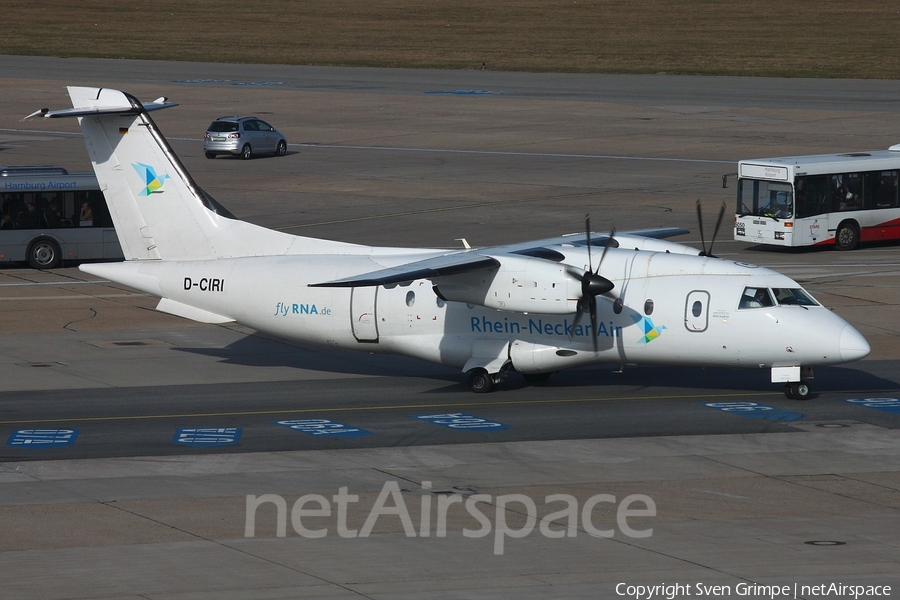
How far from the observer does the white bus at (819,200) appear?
4481cm

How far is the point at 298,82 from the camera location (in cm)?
9362

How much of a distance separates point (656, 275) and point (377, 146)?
1712 inches

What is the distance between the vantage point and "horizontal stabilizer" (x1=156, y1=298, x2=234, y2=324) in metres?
29.2

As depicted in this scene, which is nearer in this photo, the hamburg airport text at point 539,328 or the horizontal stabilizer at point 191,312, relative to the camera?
the hamburg airport text at point 539,328

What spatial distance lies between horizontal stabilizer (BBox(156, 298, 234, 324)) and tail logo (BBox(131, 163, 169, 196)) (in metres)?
2.67

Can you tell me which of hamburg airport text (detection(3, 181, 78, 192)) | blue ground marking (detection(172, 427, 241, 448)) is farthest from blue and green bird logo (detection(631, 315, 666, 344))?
hamburg airport text (detection(3, 181, 78, 192))

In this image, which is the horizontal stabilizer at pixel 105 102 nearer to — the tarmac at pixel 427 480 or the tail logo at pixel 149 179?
the tail logo at pixel 149 179

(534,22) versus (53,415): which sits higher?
(534,22)

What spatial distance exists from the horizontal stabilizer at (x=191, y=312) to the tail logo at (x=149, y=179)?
2.67m

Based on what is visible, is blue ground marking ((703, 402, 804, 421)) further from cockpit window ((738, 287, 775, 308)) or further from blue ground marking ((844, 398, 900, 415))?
cockpit window ((738, 287, 775, 308))

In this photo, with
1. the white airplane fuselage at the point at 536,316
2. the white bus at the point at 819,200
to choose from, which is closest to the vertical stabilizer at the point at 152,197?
the white airplane fuselage at the point at 536,316

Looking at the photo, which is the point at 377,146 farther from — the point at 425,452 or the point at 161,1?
the point at 161,1

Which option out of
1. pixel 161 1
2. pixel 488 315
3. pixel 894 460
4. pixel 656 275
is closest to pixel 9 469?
pixel 488 315

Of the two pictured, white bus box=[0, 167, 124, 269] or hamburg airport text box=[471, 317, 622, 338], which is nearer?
hamburg airport text box=[471, 317, 622, 338]
